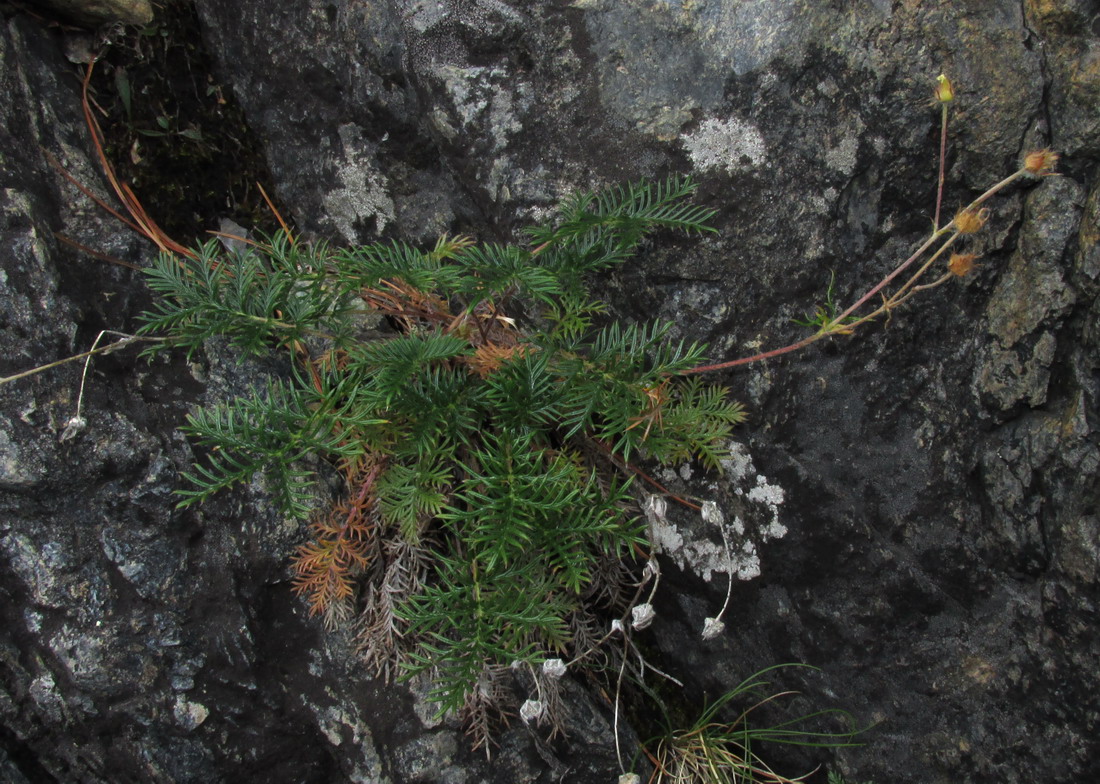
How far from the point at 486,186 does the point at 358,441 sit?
0.94 metres

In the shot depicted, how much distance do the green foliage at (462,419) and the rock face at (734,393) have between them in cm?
18

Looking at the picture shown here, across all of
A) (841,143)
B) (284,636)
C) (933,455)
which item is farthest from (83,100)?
(933,455)

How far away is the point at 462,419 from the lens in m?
2.31

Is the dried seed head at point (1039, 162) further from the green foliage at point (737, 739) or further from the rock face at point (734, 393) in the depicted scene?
the green foliage at point (737, 739)

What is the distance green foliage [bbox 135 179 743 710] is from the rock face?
18 cm

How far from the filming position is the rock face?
7.06 ft

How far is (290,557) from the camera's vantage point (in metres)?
2.43

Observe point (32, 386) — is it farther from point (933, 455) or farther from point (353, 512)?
point (933, 455)

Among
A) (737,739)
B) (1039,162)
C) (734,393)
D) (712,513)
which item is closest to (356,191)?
(734,393)

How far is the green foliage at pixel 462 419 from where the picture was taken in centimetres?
213

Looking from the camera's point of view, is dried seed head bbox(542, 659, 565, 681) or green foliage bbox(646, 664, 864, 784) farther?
green foliage bbox(646, 664, 864, 784)

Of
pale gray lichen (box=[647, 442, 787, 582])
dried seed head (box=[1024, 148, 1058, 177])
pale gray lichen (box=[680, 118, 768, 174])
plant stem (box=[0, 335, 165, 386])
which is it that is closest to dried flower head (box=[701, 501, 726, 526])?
pale gray lichen (box=[647, 442, 787, 582])

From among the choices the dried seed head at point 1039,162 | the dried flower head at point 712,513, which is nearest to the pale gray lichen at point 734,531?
the dried flower head at point 712,513

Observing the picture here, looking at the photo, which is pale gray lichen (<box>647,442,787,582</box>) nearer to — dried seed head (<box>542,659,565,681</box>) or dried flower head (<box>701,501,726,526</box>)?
dried flower head (<box>701,501,726,526</box>)
